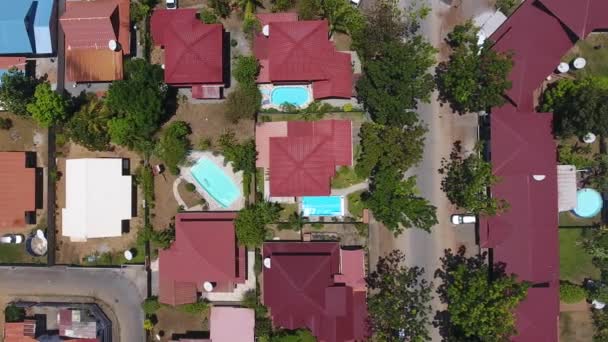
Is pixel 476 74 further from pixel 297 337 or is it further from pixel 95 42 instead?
pixel 95 42

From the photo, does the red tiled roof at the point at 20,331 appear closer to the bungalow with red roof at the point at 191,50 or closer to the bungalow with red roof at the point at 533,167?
the bungalow with red roof at the point at 191,50

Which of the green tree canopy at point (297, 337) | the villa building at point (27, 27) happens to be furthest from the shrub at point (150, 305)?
the villa building at point (27, 27)

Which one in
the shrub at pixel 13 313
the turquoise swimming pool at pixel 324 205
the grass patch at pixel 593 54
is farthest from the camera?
the shrub at pixel 13 313

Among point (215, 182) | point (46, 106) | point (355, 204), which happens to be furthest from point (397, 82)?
point (46, 106)

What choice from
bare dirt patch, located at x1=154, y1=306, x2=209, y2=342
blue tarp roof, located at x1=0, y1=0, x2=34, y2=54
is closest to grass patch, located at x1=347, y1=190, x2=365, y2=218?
bare dirt patch, located at x1=154, y1=306, x2=209, y2=342

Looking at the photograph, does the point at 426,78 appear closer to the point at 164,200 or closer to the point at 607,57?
the point at 607,57

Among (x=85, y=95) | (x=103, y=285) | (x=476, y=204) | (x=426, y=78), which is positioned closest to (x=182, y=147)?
(x=85, y=95)
